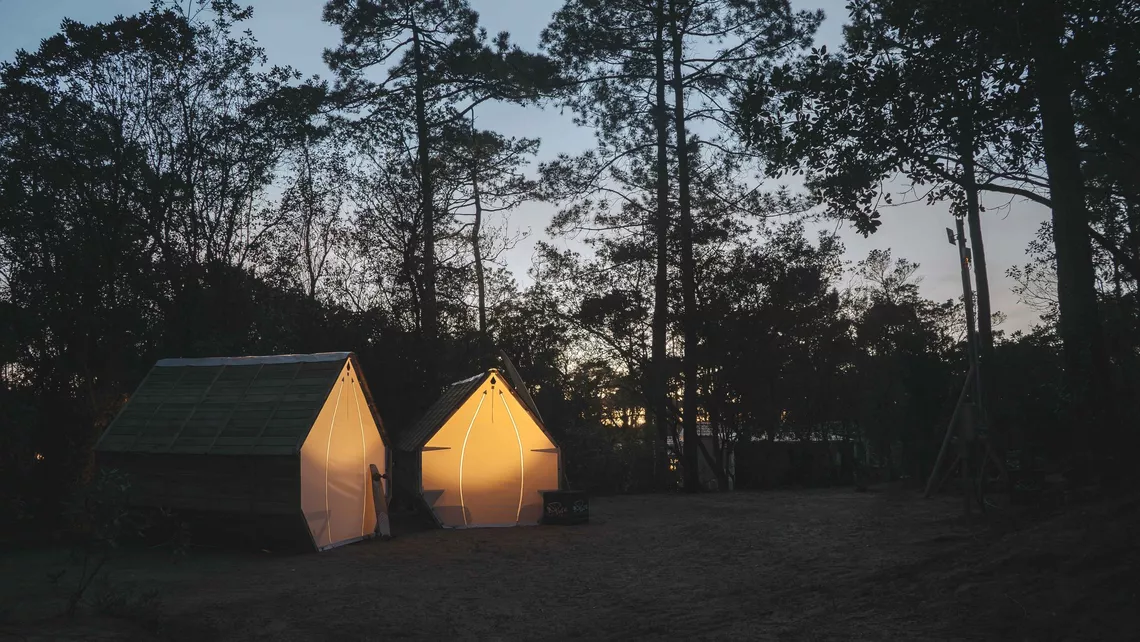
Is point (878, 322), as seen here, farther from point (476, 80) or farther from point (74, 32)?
point (74, 32)

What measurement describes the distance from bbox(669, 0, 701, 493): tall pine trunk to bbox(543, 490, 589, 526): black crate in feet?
27.4

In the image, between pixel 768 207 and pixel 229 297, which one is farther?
pixel 768 207

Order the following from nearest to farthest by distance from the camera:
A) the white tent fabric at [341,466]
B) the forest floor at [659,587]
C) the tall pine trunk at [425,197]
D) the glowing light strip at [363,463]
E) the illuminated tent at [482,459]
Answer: the forest floor at [659,587] → the white tent fabric at [341,466] → the glowing light strip at [363,463] → the illuminated tent at [482,459] → the tall pine trunk at [425,197]

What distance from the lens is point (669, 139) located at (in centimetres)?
2369

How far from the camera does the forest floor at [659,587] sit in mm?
6066

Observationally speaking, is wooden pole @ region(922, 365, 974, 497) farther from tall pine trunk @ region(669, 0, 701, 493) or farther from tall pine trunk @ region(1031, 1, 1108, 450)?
tall pine trunk @ region(669, 0, 701, 493)

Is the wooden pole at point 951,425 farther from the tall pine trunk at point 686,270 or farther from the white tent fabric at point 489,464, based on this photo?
the tall pine trunk at point 686,270

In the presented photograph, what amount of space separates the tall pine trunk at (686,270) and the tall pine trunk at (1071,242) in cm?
1249

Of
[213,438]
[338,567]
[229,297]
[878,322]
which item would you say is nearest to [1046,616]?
[338,567]

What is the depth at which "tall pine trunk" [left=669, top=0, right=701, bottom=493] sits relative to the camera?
23078mm

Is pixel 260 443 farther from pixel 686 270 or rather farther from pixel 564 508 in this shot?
pixel 686 270

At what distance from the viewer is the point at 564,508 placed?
1495 centimetres

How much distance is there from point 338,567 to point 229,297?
1108 centimetres

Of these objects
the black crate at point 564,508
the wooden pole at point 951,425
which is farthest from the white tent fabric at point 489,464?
the wooden pole at point 951,425
